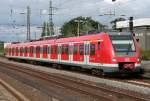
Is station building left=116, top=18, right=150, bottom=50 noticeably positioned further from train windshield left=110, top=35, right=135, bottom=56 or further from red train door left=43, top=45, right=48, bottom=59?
train windshield left=110, top=35, right=135, bottom=56

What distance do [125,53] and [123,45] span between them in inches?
22.5

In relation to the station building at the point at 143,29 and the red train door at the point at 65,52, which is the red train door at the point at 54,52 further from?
the station building at the point at 143,29

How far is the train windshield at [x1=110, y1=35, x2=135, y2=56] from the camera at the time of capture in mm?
26188

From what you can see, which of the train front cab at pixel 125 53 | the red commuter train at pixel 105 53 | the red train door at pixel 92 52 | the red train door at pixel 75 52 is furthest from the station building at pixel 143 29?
the train front cab at pixel 125 53

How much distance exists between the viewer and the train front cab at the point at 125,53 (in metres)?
25.7

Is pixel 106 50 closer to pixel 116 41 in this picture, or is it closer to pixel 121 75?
pixel 116 41

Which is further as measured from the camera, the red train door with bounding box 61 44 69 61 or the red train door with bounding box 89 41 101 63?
the red train door with bounding box 61 44 69 61

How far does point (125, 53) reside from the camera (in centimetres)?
2612

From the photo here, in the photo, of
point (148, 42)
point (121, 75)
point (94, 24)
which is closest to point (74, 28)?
point (94, 24)

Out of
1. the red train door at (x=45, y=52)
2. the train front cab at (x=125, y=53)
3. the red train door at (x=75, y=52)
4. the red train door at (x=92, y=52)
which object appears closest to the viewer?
the train front cab at (x=125, y=53)

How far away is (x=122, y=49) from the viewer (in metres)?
26.3

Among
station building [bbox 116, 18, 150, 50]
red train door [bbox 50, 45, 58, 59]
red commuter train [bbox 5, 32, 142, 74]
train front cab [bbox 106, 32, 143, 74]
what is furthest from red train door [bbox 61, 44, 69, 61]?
station building [bbox 116, 18, 150, 50]

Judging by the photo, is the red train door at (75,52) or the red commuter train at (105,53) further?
the red train door at (75,52)

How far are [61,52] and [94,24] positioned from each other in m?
103
